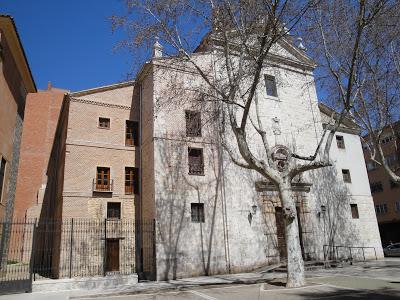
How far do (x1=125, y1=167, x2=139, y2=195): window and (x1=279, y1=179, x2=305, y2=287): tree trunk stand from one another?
926 cm

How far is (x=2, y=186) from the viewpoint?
590 inches

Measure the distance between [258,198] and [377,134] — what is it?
6500 mm

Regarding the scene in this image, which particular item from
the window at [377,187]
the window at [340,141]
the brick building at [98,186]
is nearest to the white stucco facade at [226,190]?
the window at [340,141]

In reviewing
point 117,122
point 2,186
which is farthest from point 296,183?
point 2,186

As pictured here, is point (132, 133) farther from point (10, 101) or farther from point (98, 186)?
point (10, 101)

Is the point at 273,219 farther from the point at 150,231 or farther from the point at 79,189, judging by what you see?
the point at 79,189

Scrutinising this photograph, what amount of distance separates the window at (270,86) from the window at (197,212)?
8516 mm

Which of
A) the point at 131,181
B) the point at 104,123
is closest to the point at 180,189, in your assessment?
the point at 131,181

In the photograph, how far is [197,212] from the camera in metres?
16.6

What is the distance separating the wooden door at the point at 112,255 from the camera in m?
16.2

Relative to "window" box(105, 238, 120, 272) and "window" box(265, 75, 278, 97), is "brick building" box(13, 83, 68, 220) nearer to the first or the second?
"window" box(105, 238, 120, 272)

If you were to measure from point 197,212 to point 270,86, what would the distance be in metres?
9.57

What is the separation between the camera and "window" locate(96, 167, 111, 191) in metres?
17.1

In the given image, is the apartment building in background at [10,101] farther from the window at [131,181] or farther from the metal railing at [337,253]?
the metal railing at [337,253]
